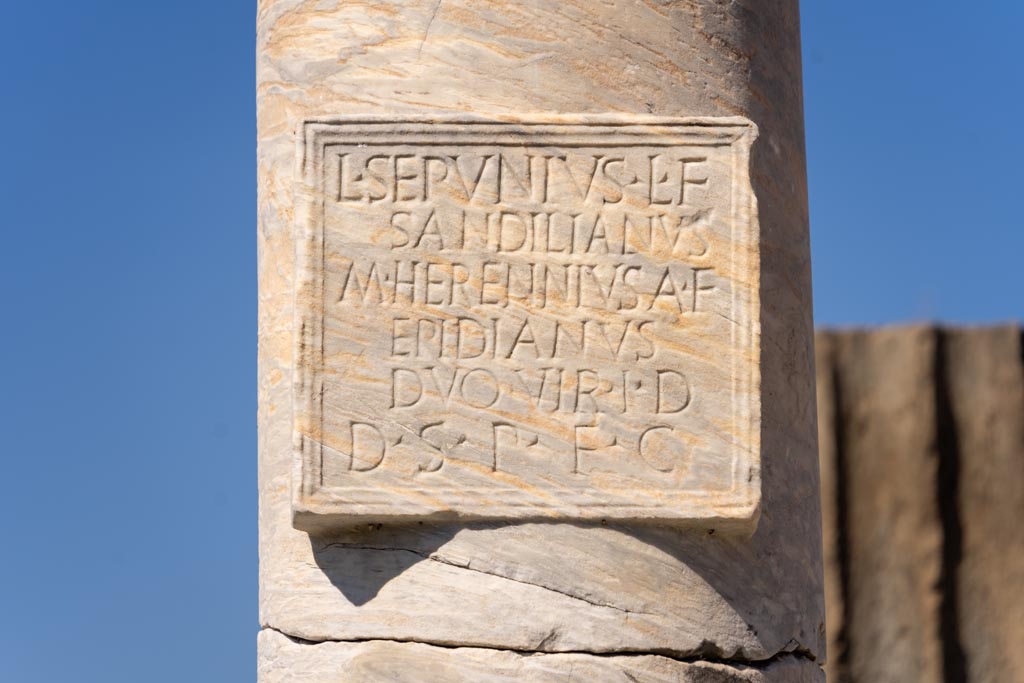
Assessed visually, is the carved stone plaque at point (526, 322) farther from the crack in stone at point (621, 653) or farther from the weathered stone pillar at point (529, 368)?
the crack in stone at point (621, 653)

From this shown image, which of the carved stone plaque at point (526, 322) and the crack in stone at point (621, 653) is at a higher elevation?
the carved stone plaque at point (526, 322)

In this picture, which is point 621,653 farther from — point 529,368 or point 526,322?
point 526,322

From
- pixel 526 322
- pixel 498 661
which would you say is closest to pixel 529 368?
pixel 526 322

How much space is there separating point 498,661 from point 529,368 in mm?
858

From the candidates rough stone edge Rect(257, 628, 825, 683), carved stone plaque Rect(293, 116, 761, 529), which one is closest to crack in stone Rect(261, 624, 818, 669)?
rough stone edge Rect(257, 628, 825, 683)

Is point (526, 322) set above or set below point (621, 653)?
above

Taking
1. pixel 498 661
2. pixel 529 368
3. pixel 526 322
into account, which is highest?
pixel 526 322

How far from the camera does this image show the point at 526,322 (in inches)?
202

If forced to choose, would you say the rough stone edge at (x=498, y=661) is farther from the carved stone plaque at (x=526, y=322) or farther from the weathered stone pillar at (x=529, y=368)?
the carved stone plaque at (x=526, y=322)

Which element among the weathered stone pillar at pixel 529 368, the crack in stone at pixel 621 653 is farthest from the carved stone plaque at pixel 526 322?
the crack in stone at pixel 621 653

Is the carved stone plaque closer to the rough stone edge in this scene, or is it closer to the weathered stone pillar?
the weathered stone pillar

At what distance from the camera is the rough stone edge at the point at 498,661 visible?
500 centimetres

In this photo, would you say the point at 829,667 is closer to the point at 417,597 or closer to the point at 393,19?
the point at 417,597

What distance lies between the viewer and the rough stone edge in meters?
5.00
